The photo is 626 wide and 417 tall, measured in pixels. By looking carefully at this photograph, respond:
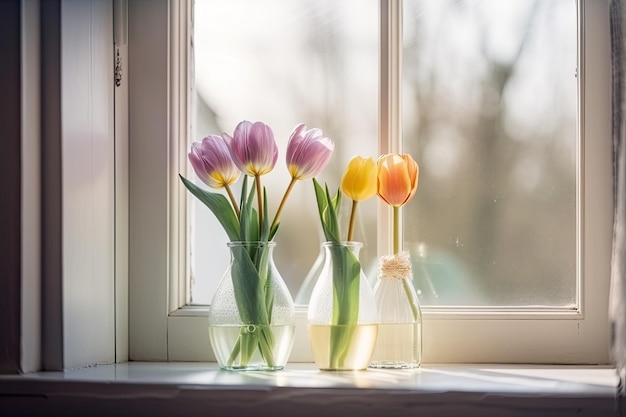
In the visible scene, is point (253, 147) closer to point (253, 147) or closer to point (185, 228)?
point (253, 147)

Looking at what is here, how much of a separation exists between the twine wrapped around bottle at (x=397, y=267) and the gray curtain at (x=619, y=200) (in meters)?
0.27

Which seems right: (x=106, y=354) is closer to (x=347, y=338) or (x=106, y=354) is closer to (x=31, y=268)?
(x=31, y=268)

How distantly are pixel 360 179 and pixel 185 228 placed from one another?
0.30 meters

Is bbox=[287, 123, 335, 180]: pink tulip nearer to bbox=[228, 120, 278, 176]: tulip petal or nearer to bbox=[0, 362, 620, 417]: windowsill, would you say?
bbox=[228, 120, 278, 176]: tulip petal

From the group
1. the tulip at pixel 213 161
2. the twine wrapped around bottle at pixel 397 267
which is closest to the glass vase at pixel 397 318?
the twine wrapped around bottle at pixel 397 267

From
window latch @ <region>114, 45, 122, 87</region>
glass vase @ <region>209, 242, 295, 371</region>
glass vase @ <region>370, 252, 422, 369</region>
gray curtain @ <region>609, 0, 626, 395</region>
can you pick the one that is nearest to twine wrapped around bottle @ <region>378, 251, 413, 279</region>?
glass vase @ <region>370, 252, 422, 369</region>

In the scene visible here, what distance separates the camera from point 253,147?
1216 mm

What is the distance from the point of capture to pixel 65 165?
1.18 metres

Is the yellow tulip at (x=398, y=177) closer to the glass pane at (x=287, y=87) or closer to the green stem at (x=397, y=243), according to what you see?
the green stem at (x=397, y=243)

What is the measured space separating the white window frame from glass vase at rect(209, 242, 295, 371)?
0.36 feet

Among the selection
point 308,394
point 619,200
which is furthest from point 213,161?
point 619,200

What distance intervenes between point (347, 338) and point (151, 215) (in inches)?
13.8

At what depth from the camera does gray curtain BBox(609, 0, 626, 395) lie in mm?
1053

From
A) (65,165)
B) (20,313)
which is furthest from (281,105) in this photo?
(20,313)
